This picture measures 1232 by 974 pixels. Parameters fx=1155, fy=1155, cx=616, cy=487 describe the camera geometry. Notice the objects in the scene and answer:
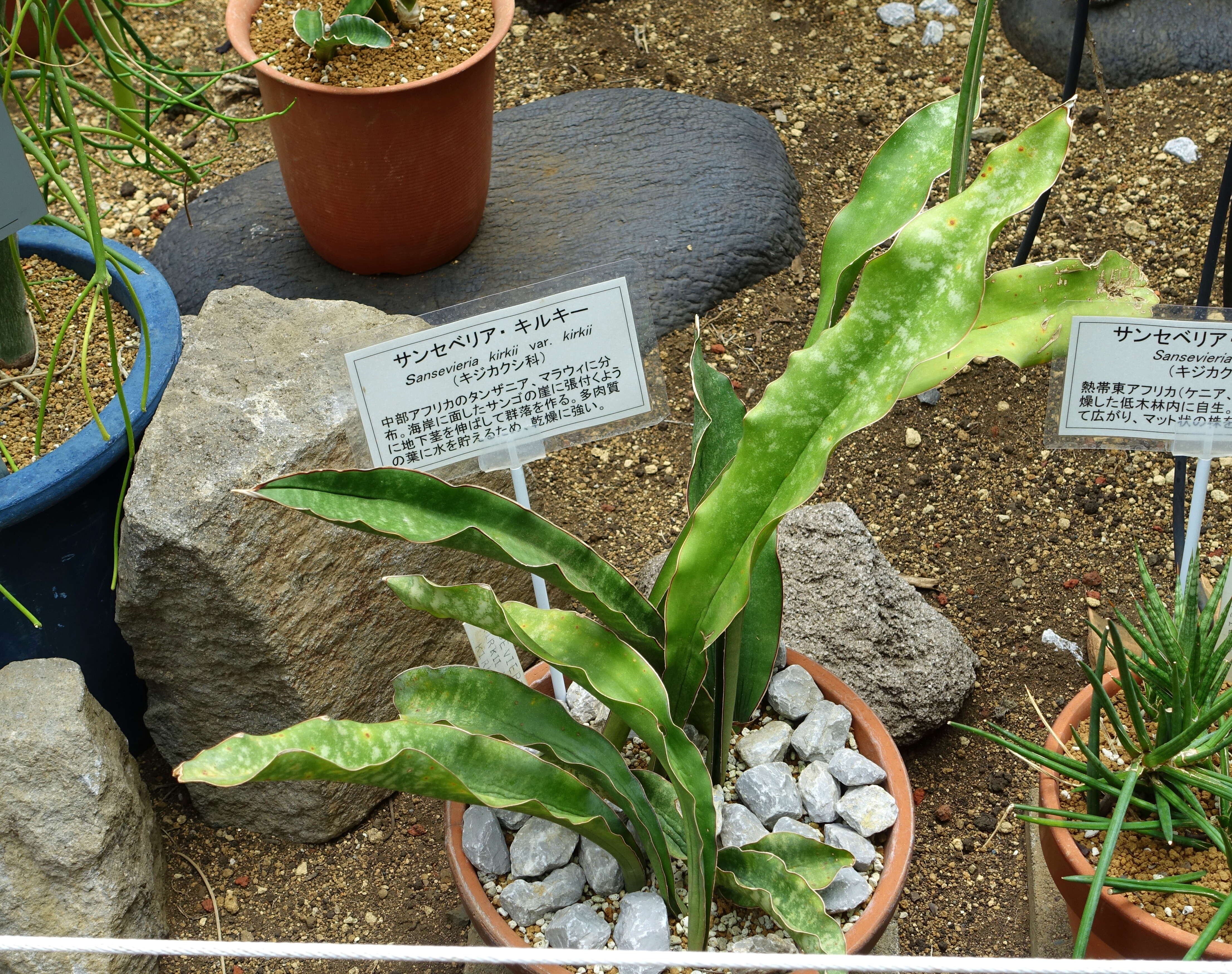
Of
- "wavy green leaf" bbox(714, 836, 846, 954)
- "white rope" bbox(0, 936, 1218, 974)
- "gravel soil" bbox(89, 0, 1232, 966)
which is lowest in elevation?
"gravel soil" bbox(89, 0, 1232, 966)

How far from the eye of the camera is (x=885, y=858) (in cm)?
106

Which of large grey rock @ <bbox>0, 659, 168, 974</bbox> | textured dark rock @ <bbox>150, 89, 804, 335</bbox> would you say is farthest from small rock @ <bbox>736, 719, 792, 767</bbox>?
textured dark rock @ <bbox>150, 89, 804, 335</bbox>

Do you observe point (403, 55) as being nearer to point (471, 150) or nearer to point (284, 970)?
point (471, 150)

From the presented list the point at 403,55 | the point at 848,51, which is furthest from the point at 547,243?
the point at 848,51

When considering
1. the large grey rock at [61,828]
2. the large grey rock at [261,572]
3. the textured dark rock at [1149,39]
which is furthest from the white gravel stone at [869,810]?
the textured dark rock at [1149,39]

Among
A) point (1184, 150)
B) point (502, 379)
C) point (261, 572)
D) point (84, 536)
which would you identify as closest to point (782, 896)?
point (502, 379)

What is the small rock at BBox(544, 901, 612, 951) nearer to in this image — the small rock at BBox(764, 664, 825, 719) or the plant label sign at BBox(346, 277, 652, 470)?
the small rock at BBox(764, 664, 825, 719)

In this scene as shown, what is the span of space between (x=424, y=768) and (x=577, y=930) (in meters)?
0.27

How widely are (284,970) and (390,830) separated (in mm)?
201

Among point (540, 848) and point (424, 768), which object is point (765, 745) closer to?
point (540, 848)

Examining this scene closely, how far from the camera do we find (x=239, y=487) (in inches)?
49.2

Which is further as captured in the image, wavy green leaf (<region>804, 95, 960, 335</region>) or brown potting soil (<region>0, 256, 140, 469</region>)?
brown potting soil (<region>0, 256, 140, 469</region>)

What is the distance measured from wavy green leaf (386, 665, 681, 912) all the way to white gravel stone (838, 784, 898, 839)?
18 centimetres

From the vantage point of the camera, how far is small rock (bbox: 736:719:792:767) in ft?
3.78
